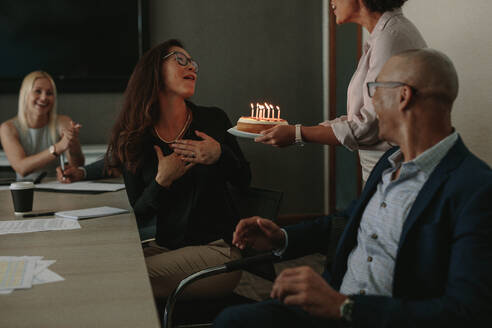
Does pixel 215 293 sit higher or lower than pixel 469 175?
lower

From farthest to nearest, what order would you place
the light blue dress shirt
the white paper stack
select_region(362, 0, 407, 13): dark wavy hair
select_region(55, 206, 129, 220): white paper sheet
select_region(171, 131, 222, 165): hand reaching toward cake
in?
select_region(171, 131, 222, 165): hand reaching toward cake → select_region(362, 0, 407, 13): dark wavy hair → select_region(55, 206, 129, 220): white paper sheet → the light blue dress shirt → the white paper stack

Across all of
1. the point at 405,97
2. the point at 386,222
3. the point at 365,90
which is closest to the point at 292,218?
the point at 365,90

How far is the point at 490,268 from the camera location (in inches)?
38.9

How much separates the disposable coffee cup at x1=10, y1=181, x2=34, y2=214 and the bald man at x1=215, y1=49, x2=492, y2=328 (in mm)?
908

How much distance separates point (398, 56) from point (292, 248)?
62cm

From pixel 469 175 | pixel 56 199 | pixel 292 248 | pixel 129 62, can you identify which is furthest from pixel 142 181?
pixel 129 62

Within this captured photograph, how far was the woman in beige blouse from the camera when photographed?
72.7 inches

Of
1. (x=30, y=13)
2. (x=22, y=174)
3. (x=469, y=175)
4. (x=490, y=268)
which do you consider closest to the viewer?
(x=490, y=268)

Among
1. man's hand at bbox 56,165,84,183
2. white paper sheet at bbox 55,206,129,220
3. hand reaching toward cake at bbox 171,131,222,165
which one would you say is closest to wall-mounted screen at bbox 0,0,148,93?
man's hand at bbox 56,165,84,183

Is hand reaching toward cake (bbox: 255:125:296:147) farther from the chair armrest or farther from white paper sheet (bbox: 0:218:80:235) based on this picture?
the chair armrest

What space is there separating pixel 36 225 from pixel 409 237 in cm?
121

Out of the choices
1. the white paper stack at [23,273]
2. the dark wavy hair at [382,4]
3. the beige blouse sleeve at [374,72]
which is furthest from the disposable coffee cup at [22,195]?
the dark wavy hair at [382,4]

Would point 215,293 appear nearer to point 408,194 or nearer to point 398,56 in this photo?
point 408,194

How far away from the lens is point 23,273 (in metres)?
1.21
